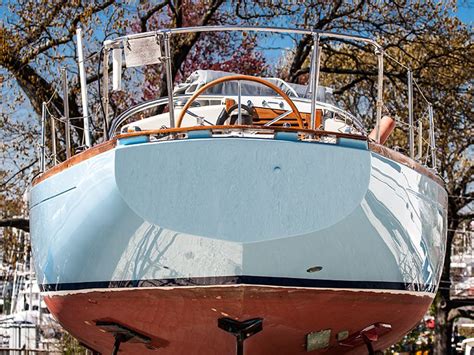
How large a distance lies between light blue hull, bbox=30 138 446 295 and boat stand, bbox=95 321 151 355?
444 millimetres

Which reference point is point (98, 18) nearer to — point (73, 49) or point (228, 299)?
point (73, 49)

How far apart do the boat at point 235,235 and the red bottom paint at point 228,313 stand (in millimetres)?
11

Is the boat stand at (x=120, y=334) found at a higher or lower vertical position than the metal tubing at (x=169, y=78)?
lower

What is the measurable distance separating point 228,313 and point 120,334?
3.23ft

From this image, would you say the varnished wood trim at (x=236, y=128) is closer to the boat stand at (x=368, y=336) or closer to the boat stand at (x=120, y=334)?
the boat stand at (x=120, y=334)

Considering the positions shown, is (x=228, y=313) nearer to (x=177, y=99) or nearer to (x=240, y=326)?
(x=240, y=326)

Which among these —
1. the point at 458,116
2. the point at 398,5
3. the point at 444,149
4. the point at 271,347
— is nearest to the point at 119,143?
the point at 271,347

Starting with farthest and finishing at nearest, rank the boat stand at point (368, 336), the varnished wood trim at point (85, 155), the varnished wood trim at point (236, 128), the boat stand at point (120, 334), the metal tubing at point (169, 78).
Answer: the boat stand at point (368, 336) < the boat stand at point (120, 334) < the metal tubing at point (169, 78) < the varnished wood trim at point (85, 155) < the varnished wood trim at point (236, 128)

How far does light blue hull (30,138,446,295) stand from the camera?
17.7 feet

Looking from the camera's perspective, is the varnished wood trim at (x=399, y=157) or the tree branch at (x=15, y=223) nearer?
the varnished wood trim at (x=399, y=157)

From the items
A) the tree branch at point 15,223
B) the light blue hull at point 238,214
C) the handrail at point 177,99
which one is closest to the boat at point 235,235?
the light blue hull at point 238,214

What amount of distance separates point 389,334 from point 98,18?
8.39 metres

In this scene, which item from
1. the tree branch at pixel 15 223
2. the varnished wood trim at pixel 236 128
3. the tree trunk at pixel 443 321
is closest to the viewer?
the varnished wood trim at pixel 236 128

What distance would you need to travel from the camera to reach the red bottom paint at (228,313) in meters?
5.60
